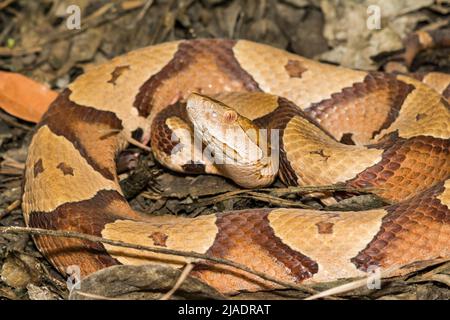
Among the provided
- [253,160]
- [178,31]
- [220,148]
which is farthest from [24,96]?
[253,160]

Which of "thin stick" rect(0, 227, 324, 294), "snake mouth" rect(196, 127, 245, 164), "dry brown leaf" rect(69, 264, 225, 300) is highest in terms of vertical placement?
"snake mouth" rect(196, 127, 245, 164)

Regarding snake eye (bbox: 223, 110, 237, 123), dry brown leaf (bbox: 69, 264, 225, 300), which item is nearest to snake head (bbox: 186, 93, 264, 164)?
snake eye (bbox: 223, 110, 237, 123)

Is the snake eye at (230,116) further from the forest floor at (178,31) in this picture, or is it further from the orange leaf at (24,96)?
the orange leaf at (24,96)

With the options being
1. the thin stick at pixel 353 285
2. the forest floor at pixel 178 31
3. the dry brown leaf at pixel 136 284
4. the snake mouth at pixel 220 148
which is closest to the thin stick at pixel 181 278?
the dry brown leaf at pixel 136 284

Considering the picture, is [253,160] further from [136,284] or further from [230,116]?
[136,284]

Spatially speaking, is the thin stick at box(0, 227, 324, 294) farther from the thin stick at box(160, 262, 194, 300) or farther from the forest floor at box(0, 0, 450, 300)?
the forest floor at box(0, 0, 450, 300)
